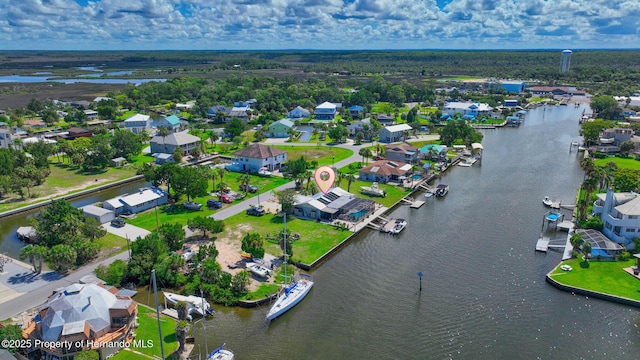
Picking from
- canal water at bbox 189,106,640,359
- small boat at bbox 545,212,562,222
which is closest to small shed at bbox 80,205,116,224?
canal water at bbox 189,106,640,359

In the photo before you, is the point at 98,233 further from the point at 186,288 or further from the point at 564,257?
the point at 564,257

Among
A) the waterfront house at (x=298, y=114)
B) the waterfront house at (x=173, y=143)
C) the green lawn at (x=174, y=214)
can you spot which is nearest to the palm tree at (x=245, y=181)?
the green lawn at (x=174, y=214)

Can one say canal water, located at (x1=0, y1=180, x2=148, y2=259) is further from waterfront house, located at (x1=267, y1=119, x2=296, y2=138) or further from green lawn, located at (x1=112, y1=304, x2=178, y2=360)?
waterfront house, located at (x1=267, y1=119, x2=296, y2=138)

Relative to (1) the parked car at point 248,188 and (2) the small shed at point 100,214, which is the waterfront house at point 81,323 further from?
(1) the parked car at point 248,188

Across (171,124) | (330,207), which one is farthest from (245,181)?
(171,124)

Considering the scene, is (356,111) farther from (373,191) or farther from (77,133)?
(77,133)

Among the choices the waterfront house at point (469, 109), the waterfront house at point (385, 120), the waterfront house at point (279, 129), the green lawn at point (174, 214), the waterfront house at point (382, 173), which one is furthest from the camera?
the waterfront house at point (469, 109)

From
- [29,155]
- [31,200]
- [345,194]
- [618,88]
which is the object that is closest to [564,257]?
[345,194]
